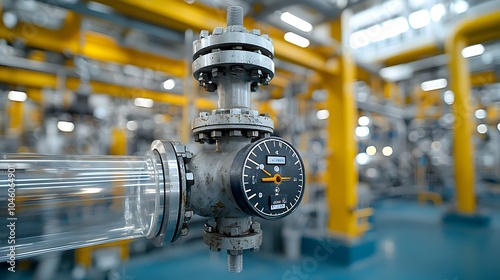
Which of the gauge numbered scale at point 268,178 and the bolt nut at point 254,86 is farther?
the bolt nut at point 254,86

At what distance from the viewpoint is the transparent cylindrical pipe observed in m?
0.42

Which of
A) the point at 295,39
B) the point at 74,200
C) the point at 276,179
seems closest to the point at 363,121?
the point at 295,39

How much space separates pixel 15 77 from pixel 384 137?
518 cm

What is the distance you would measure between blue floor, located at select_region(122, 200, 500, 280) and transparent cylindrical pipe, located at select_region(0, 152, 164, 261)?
1.67 m

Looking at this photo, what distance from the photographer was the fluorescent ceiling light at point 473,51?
341 cm

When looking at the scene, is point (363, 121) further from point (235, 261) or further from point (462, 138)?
point (235, 261)

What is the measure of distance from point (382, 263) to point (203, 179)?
7.45 feet

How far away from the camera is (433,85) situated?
495cm

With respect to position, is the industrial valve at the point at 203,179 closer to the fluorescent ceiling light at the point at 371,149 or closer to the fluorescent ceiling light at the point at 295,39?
the fluorescent ceiling light at the point at 295,39

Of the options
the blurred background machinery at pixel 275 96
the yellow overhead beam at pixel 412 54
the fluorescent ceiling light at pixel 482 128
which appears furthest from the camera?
the fluorescent ceiling light at pixel 482 128

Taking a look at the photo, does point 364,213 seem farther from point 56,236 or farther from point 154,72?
point 56,236

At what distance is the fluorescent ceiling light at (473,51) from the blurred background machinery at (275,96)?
0.03m

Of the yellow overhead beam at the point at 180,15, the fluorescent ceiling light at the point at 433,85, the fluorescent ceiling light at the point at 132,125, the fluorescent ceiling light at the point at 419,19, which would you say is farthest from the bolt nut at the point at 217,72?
the fluorescent ceiling light at the point at 433,85

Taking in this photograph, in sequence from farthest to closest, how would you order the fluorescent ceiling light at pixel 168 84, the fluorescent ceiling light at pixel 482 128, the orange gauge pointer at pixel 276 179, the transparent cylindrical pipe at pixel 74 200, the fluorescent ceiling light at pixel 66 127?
the fluorescent ceiling light at pixel 482 128 → the fluorescent ceiling light at pixel 66 127 → the fluorescent ceiling light at pixel 168 84 → the orange gauge pointer at pixel 276 179 → the transparent cylindrical pipe at pixel 74 200
